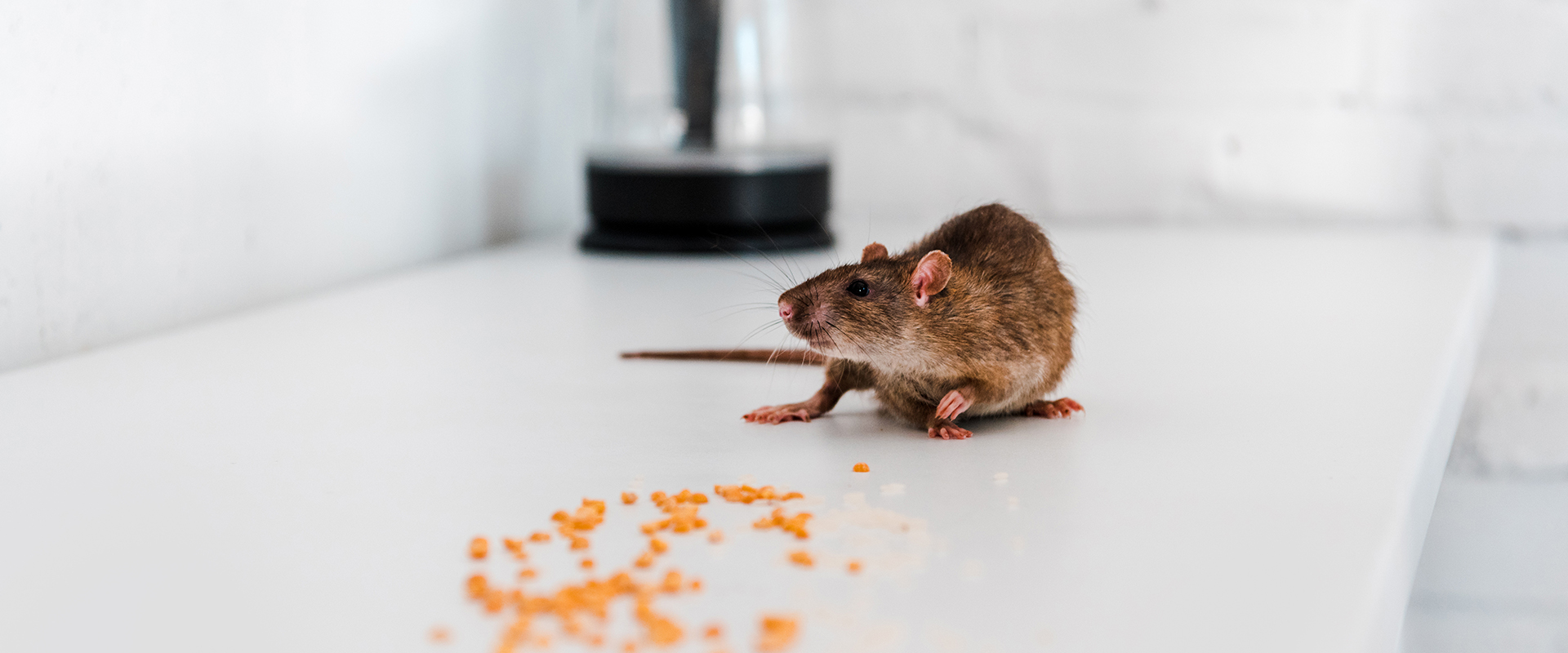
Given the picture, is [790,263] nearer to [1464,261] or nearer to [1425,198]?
[1464,261]

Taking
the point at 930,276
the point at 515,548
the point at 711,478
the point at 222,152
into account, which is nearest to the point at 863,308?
the point at 930,276

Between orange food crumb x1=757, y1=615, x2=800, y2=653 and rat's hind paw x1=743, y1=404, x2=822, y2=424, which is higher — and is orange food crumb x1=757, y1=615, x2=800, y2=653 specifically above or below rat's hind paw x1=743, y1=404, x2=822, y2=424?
above

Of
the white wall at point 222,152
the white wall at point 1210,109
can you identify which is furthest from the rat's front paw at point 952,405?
the white wall at point 1210,109

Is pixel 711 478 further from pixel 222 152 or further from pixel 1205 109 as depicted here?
pixel 1205 109

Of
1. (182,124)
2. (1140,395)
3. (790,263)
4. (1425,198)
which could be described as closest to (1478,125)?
(1425,198)

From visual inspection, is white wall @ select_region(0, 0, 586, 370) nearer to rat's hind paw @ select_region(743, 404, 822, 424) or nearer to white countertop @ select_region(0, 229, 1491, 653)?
white countertop @ select_region(0, 229, 1491, 653)

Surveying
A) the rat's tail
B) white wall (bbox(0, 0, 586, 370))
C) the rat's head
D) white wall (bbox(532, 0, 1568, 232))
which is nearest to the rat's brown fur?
the rat's head
